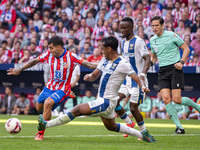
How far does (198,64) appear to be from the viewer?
46.8 ft

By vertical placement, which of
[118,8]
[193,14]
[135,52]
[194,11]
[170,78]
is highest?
[118,8]

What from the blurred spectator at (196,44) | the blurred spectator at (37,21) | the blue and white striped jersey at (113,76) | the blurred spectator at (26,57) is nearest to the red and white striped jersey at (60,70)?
the blue and white striped jersey at (113,76)

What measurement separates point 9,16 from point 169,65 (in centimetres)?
1385

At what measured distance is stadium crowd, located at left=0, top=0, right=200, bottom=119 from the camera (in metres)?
15.5

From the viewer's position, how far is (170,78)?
8.66m

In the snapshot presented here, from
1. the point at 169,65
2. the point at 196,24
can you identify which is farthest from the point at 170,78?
the point at 196,24

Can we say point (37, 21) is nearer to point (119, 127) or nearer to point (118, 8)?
point (118, 8)

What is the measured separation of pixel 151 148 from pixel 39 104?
288 centimetres

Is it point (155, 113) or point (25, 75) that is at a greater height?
point (25, 75)

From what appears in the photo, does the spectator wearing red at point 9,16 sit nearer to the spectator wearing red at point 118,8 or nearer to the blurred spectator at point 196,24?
the spectator wearing red at point 118,8

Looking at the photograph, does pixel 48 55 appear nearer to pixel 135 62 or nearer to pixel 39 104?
pixel 39 104

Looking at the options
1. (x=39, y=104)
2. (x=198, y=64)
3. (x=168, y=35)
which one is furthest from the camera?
(x=198, y=64)

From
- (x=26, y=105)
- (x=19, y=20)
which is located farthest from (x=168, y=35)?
(x=19, y=20)

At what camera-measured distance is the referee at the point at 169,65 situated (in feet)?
28.0
